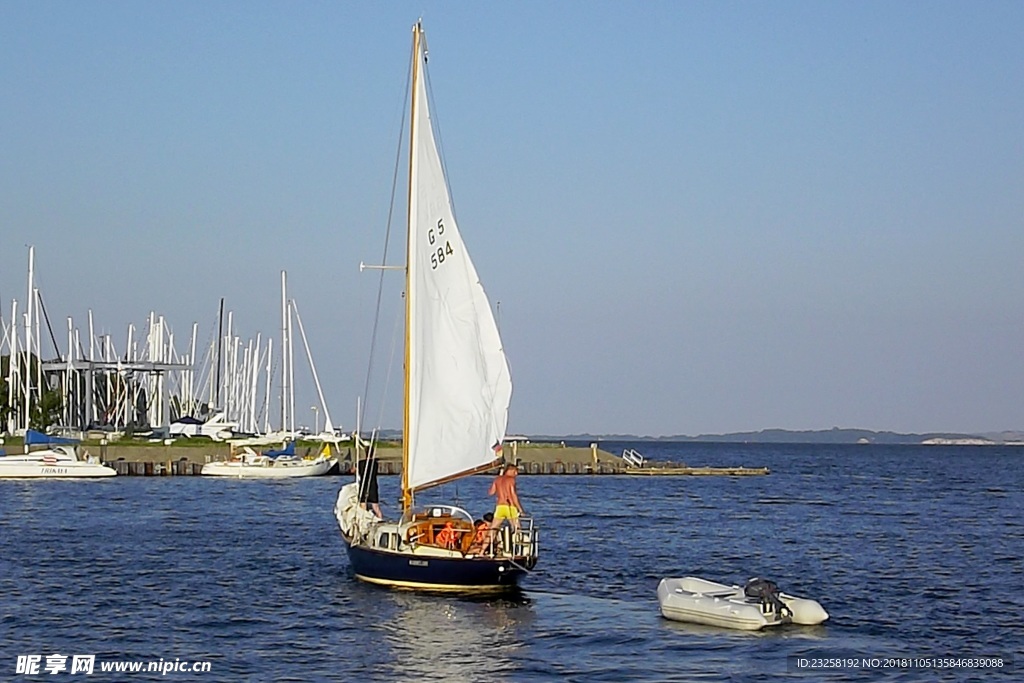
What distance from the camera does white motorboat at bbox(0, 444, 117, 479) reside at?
79.2 m

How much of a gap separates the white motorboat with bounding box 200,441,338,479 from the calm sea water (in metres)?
23.6

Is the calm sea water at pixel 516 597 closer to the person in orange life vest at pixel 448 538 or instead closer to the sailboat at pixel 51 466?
the person in orange life vest at pixel 448 538

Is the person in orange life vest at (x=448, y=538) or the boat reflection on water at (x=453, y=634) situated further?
the person in orange life vest at (x=448, y=538)

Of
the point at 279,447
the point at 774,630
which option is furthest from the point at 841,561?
the point at 279,447

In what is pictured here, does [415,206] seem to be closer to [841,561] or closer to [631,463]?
[841,561]

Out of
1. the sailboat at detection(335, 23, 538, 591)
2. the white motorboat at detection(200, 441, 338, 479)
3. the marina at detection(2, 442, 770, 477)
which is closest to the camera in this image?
the sailboat at detection(335, 23, 538, 591)

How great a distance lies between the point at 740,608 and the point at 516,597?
19.1 feet

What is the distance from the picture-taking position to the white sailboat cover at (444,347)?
3188cm

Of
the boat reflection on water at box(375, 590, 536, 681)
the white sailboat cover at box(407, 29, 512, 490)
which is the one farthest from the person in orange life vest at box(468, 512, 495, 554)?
the white sailboat cover at box(407, 29, 512, 490)

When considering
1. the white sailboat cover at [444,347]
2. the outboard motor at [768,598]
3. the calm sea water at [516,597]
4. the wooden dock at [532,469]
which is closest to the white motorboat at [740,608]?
the outboard motor at [768,598]

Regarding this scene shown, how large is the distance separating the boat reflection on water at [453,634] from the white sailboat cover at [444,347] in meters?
2.97

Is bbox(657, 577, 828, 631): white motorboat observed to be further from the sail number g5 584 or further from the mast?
the sail number g5 584

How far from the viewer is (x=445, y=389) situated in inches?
1262

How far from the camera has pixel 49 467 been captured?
7994 cm
